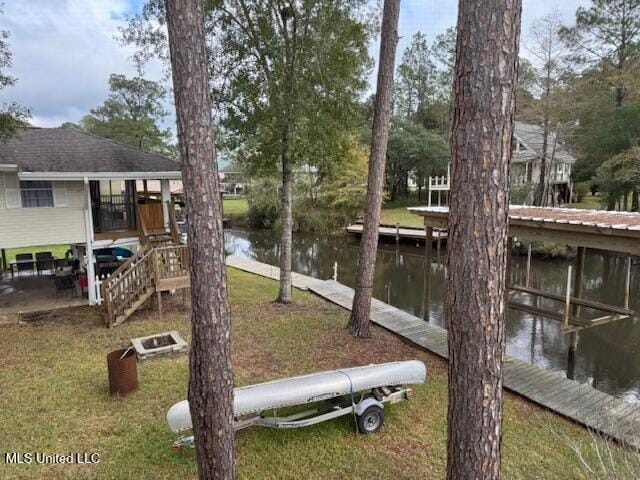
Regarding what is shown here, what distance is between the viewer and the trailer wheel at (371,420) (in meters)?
5.20

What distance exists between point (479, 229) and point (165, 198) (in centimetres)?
1123

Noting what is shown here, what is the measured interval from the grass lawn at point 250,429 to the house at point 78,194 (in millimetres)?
2985

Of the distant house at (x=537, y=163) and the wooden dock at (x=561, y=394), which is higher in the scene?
the distant house at (x=537, y=163)

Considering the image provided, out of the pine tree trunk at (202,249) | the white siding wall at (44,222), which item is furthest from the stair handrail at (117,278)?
the pine tree trunk at (202,249)

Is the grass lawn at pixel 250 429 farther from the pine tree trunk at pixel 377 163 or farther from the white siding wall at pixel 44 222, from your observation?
the white siding wall at pixel 44 222

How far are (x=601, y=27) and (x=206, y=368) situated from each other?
28651 mm

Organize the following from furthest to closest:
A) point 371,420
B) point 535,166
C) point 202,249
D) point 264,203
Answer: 1. point 264,203
2. point 535,166
3. point 371,420
4. point 202,249

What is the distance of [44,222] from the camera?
1104 centimetres

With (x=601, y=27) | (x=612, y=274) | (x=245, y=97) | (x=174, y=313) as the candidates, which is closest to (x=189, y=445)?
(x=174, y=313)

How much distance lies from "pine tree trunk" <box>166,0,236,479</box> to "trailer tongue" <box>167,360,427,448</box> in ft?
3.88

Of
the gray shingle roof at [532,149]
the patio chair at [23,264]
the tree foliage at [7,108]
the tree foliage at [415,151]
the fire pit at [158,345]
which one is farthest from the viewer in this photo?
the tree foliage at [415,151]

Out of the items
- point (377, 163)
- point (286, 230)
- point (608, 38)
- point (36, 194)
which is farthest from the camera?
point (608, 38)

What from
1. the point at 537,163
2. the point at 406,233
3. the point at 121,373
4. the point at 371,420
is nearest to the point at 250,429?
the point at 371,420

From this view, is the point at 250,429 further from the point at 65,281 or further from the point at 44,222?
the point at 65,281
